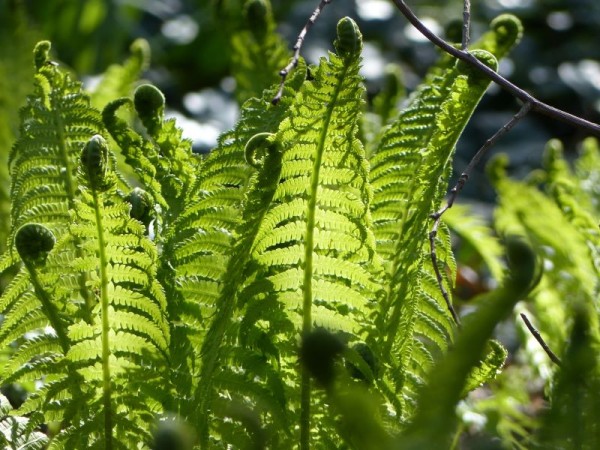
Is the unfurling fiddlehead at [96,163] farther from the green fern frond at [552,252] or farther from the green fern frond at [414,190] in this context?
the green fern frond at [552,252]

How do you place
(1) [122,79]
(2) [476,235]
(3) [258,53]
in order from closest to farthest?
(3) [258,53]
(1) [122,79]
(2) [476,235]

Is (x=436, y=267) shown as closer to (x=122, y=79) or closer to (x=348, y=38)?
(x=348, y=38)

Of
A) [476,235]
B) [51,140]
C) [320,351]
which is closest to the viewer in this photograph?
[320,351]

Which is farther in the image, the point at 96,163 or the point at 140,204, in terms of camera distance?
the point at 140,204

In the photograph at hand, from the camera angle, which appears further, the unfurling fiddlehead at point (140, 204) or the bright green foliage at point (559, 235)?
the bright green foliage at point (559, 235)

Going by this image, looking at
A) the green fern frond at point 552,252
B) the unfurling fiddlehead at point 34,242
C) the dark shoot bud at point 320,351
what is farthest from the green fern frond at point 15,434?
the green fern frond at point 552,252

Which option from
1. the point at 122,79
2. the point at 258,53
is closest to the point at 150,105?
the point at 258,53

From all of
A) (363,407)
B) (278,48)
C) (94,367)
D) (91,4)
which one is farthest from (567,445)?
(91,4)

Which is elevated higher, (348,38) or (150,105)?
(150,105)

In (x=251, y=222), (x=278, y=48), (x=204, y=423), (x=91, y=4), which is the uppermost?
(x=91, y=4)

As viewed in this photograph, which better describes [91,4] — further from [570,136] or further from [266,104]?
[266,104]

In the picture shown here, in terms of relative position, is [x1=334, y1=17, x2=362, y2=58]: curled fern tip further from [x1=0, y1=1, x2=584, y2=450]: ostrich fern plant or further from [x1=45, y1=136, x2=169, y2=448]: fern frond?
[x1=45, y1=136, x2=169, y2=448]: fern frond

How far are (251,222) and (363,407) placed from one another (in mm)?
290

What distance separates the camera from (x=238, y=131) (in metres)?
0.86
